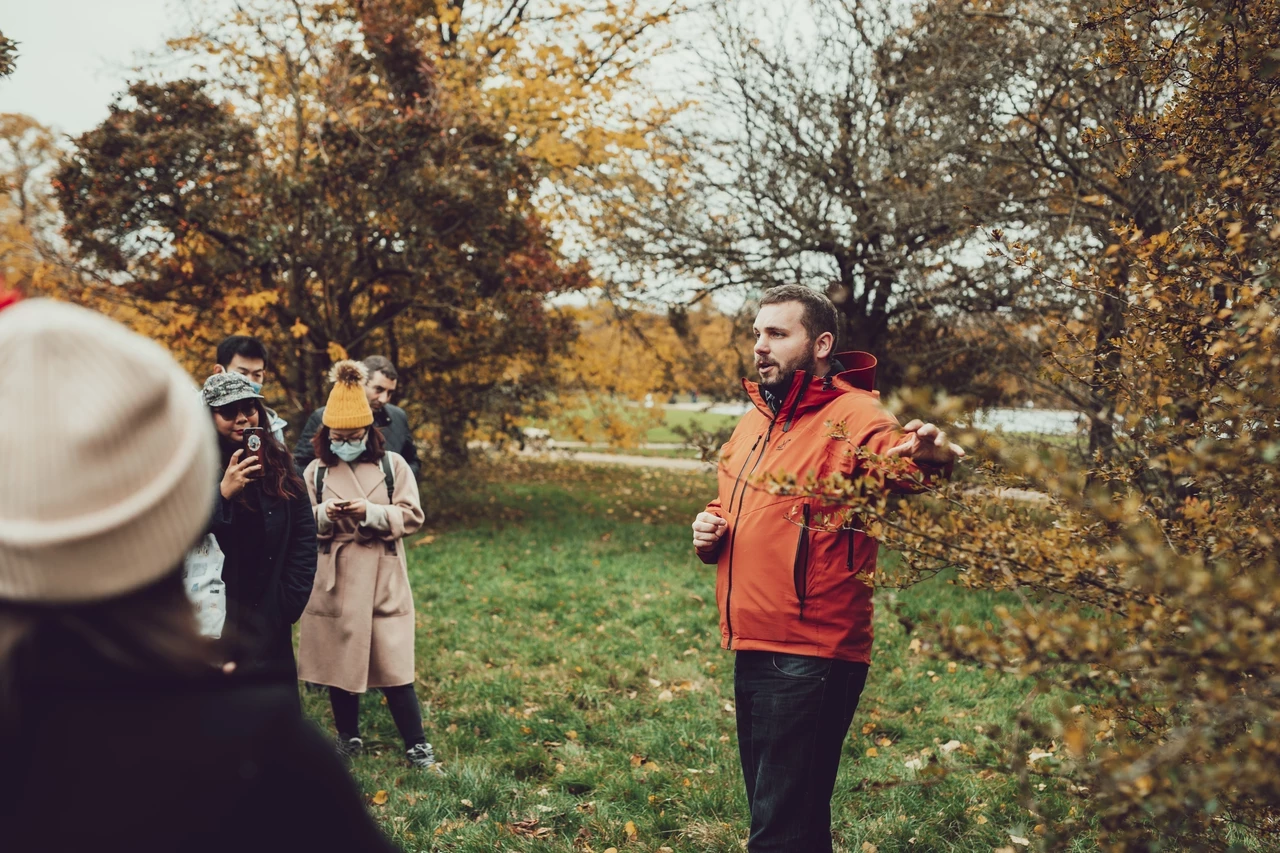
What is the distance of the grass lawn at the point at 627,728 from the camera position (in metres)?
3.75

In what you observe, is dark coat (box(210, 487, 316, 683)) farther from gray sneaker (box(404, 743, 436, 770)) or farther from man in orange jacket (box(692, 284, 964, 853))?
man in orange jacket (box(692, 284, 964, 853))

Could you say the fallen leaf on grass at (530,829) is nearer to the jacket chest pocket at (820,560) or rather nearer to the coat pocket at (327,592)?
the coat pocket at (327,592)

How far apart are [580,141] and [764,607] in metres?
9.91

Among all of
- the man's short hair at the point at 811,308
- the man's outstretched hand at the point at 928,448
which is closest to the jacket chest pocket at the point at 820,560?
the man's outstretched hand at the point at 928,448

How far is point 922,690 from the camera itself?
5469 millimetres

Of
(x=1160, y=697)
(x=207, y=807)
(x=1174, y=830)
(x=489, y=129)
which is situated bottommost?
(x=1174, y=830)

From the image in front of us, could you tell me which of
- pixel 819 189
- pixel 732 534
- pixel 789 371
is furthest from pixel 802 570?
pixel 819 189

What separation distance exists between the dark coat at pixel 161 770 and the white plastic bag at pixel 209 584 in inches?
95.7

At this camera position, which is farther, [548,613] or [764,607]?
[548,613]

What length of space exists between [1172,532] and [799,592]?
3.27ft

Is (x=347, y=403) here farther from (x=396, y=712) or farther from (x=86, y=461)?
(x=86, y=461)

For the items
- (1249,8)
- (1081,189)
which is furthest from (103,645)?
(1081,189)

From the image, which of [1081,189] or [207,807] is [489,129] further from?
[207,807]

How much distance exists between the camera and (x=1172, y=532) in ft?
6.83
